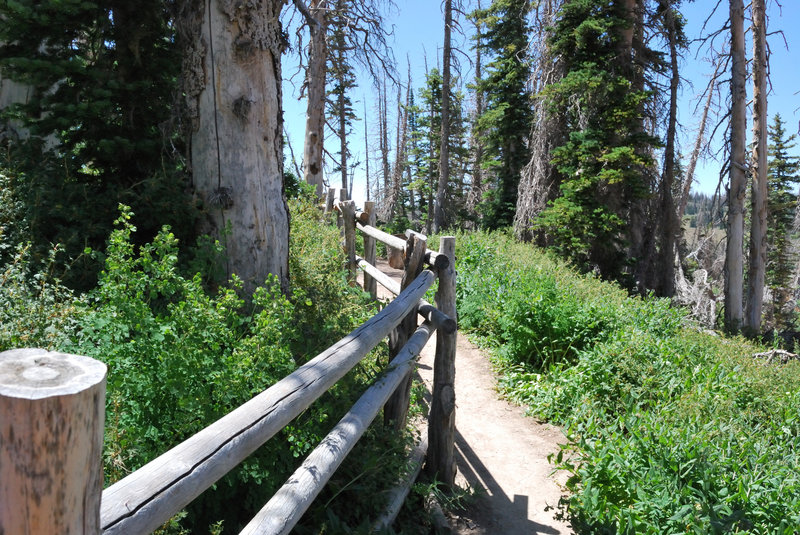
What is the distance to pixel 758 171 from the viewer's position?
14.8 metres

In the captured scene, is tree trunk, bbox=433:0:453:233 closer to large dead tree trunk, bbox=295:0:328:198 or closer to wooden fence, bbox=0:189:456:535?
large dead tree trunk, bbox=295:0:328:198

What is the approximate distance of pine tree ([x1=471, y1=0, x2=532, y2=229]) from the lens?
20.9m

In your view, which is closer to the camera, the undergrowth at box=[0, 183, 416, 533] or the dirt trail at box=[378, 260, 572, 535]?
the undergrowth at box=[0, 183, 416, 533]

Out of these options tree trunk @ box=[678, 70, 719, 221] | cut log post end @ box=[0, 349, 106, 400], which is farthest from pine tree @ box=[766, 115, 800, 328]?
cut log post end @ box=[0, 349, 106, 400]

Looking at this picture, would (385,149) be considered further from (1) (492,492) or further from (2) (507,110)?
(1) (492,492)

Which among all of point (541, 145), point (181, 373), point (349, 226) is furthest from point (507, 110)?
point (181, 373)

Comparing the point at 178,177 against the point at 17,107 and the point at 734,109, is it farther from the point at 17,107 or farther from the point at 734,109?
the point at 734,109

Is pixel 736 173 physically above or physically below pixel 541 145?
below

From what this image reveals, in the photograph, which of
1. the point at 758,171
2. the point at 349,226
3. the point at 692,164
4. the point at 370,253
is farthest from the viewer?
the point at 692,164

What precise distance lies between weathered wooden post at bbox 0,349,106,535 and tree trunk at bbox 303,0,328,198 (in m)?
12.5

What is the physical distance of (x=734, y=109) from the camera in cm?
1399

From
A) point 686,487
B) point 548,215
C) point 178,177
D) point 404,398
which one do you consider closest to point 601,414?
point 686,487

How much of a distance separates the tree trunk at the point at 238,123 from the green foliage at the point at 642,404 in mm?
3155

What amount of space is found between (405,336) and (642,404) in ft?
10.00
